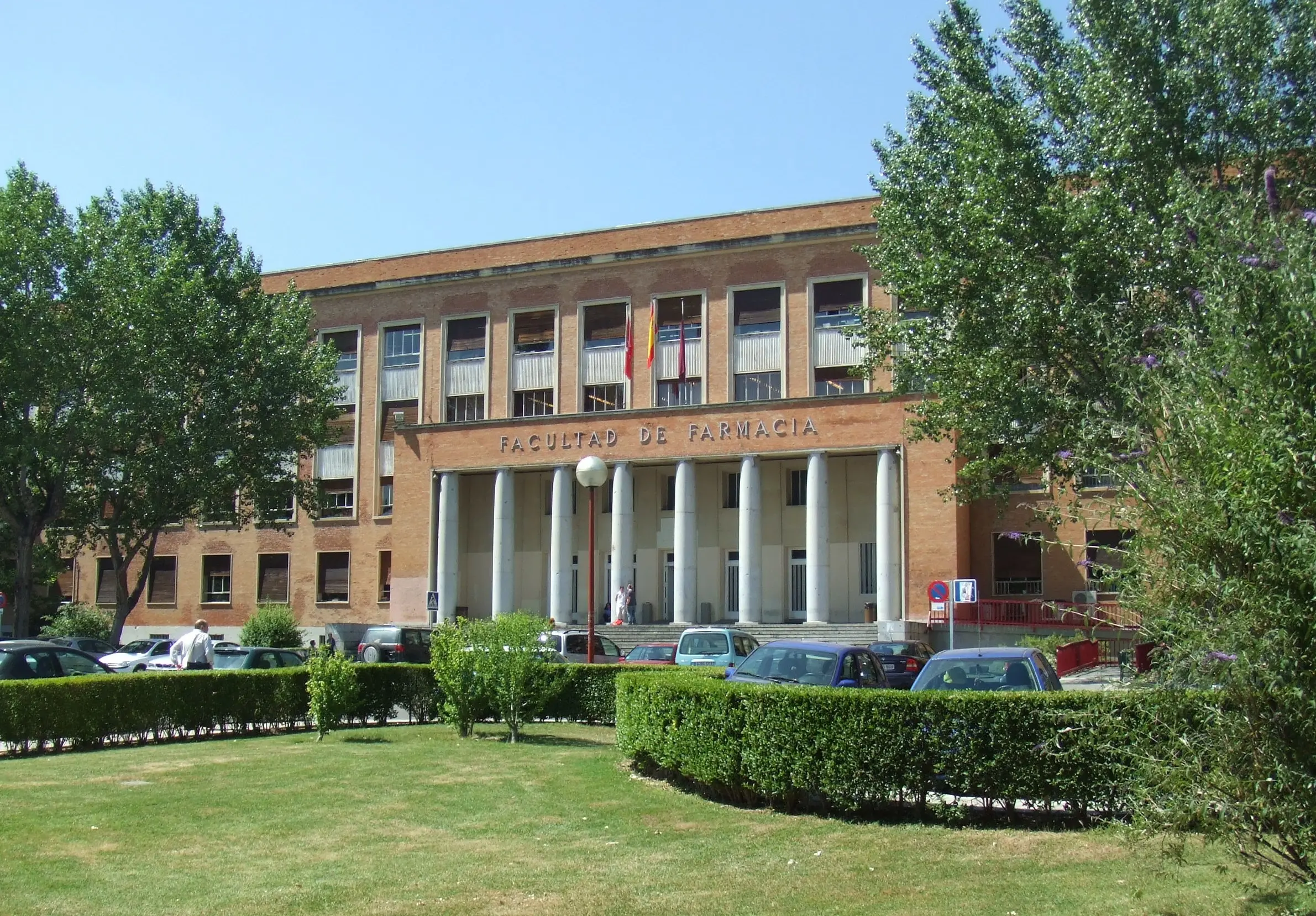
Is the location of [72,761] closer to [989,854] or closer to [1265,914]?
[989,854]

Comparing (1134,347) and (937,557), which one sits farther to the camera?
(937,557)

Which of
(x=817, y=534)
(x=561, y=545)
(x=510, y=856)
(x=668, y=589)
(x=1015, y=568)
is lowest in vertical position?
(x=510, y=856)

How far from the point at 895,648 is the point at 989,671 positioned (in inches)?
526

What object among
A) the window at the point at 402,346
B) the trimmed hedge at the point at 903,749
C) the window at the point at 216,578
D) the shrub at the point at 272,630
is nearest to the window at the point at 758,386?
the window at the point at 402,346

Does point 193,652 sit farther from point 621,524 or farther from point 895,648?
point 621,524

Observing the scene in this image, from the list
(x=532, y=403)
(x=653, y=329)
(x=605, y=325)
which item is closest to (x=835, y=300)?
(x=653, y=329)

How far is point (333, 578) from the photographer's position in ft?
155

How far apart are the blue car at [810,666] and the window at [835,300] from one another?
26.2m

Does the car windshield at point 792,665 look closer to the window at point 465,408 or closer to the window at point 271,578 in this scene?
the window at point 465,408

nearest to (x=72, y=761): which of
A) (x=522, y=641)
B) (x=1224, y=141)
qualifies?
(x=522, y=641)

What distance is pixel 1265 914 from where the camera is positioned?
659cm

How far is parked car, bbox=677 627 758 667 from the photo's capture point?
76.1 feet

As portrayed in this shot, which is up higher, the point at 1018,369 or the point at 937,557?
the point at 1018,369

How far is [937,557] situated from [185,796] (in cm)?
→ 2846
